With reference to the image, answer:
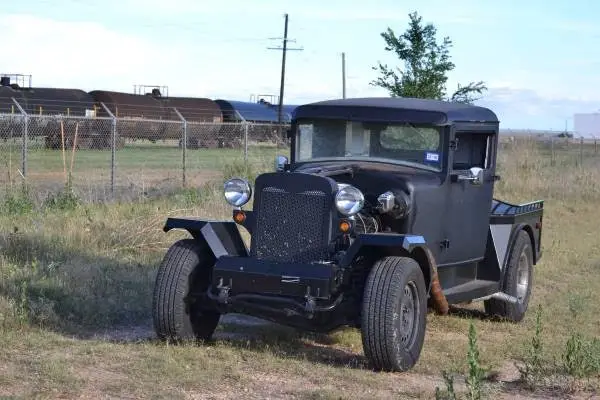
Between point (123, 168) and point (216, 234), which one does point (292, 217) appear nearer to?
point (216, 234)

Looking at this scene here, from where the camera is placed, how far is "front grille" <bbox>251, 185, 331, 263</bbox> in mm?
7375

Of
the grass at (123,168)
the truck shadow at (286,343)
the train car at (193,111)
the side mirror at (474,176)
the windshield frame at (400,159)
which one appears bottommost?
the truck shadow at (286,343)

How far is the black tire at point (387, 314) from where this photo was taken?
691 cm

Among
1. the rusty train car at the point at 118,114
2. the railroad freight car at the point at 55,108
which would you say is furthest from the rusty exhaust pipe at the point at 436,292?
the railroad freight car at the point at 55,108

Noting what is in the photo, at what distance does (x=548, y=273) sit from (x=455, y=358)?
544cm

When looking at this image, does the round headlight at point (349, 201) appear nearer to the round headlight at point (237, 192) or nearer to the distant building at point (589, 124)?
the round headlight at point (237, 192)

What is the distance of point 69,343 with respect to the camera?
7.70 meters

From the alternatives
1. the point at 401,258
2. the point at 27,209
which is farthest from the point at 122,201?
the point at 401,258

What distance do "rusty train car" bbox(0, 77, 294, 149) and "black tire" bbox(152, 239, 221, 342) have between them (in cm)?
2238

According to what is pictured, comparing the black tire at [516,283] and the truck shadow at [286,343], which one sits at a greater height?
the black tire at [516,283]

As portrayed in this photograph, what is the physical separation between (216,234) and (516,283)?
11.1 ft

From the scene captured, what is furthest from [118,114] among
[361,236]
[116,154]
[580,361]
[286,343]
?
[580,361]

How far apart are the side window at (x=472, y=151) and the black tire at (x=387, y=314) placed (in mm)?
1872

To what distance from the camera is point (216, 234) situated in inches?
307
